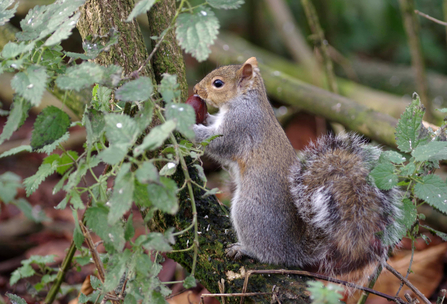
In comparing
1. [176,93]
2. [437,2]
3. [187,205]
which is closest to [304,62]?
[437,2]

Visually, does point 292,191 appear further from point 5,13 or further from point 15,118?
point 5,13

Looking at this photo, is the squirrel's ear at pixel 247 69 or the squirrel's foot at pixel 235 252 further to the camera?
the squirrel's ear at pixel 247 69

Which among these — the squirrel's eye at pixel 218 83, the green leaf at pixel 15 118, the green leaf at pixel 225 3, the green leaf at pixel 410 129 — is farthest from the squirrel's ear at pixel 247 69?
the green leaf at pixel 15 118

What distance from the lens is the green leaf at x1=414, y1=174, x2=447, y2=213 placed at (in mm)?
1174

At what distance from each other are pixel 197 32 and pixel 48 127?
47 cm

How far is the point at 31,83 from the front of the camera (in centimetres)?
92

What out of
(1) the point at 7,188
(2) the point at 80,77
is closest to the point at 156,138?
(2) the point at 80,77

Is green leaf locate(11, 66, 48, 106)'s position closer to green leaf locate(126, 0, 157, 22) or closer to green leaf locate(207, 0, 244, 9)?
green leaf locate(126, 0, 157, 22)

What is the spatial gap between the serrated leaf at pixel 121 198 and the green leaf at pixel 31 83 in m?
0.26

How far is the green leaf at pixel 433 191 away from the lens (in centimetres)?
117

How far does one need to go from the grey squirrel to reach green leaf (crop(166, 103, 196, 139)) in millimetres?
689

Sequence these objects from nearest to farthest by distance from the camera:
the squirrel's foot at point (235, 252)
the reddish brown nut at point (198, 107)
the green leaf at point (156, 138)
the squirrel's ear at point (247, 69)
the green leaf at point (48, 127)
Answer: the green leaf at point (156, 138) → the green leaf at point (48, 127) → the squirrel's foot at point (235, 252) → the reddish brown nut at point (198, 107) → the squirrel's ear at point (247, 69)

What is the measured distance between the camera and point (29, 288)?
1.81m

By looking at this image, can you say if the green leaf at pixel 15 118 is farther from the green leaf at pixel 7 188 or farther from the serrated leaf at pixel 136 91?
the green leaf at pixel 7 188
